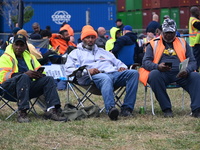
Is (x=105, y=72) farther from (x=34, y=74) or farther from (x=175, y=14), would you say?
(x=175, y=14)

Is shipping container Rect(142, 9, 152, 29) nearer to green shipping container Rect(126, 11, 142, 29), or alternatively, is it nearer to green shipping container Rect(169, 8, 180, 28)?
green shipping container Rect(126, 11, 142, 29)

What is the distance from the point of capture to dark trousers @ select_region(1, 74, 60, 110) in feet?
24.7

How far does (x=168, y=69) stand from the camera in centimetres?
812

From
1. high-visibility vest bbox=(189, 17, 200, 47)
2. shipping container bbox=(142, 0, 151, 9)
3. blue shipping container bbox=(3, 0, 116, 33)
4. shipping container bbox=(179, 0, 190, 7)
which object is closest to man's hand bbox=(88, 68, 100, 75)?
high-visibility vest bbox=(189, 17, 200, 47)

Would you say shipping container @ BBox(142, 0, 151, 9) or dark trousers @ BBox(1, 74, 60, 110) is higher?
shipping container @ BBox(142, 0, 151, 9)

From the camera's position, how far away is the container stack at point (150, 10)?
2585 centimetres

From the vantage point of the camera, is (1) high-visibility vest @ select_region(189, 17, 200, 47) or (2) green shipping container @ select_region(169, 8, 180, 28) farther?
(2) green shipping container @ select_region(169, 8, 180, 28)

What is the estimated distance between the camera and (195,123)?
7305 millimetres

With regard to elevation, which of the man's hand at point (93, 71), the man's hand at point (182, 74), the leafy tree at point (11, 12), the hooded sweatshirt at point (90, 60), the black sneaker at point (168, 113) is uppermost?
the leafy tree at point (11, 12)

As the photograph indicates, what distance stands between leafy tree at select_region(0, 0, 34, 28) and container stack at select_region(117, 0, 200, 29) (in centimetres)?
511

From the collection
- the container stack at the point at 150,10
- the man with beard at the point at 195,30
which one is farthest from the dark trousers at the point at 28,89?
the container stack at the point at 150,10

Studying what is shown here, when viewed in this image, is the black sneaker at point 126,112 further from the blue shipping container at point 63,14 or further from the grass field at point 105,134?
the blue shipping container at point 63,14

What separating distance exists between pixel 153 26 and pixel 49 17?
16.6 meters

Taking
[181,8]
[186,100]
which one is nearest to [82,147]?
[186,100]
